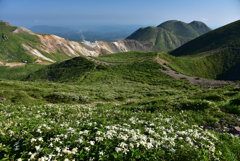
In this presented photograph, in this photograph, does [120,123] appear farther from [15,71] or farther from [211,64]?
[15,71]

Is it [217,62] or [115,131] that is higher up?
[115,131]

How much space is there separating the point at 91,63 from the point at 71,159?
7731 centimetres

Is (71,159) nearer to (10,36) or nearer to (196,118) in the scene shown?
(196,118)

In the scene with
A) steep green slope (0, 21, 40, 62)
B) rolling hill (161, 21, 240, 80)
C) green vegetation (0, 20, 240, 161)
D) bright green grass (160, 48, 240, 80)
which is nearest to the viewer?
green vegetation (0, 20, 240, 161)

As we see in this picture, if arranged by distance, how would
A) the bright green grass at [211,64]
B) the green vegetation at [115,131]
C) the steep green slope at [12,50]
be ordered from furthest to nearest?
the steep green slope at [12,50] → the bright green grass at [211,64] → the green vegetation at [115,131]

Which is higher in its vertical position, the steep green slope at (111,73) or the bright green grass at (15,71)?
the steep green slope at (111,73)

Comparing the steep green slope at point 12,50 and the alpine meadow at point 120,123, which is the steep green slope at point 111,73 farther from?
the steep green slope at point 12,50

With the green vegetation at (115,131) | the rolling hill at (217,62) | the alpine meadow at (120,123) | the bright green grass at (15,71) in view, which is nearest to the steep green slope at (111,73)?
the alpine meadow at (120,123)

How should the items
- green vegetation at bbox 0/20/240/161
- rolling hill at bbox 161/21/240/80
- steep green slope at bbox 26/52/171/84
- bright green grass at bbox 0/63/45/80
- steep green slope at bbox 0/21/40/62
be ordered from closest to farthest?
1. green vegetation at bbox 0/20/240/161
2. steep green slope at bbox 26/52/171/84
3. rolling hill at bbox 161/21/240/80
4. bright green grass at bbox 0/63/45/80
5. steep green slope at bbox 0/21/40/62

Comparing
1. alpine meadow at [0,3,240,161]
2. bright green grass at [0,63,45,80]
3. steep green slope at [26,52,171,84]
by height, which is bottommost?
bright green grass at [0,63,45,80]

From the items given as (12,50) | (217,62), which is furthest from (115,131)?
(12,50)

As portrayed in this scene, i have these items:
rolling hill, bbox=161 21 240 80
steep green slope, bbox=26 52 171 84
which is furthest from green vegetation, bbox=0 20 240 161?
rolling hill, bbox=161 21 240 80

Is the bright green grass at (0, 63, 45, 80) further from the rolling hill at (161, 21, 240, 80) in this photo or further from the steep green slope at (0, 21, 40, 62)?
the rolling hill at (161, 21, 240, 80)

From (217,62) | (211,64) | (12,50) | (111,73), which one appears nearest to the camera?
(111,73)
